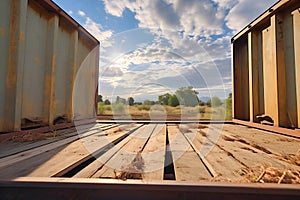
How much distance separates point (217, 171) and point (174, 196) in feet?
0.80

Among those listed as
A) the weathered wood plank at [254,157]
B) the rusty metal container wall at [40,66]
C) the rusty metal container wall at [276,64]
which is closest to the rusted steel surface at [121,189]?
the weathered wood plank at [254,157]

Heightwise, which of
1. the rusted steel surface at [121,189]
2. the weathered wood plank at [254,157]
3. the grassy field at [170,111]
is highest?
the grassy field at [170,111]

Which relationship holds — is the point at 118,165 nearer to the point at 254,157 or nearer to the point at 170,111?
the point at 254,157

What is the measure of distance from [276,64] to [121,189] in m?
1.88

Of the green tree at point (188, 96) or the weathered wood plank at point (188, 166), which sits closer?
the weathered wood plank at point (188, 166)

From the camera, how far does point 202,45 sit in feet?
8.80

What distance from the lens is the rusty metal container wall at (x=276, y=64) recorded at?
1.62 m

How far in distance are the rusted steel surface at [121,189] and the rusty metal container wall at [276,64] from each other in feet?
4.66

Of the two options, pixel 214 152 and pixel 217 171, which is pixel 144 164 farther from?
pixel 214 152

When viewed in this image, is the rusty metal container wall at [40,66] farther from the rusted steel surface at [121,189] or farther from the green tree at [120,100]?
the rusted steel surface at [121,189]

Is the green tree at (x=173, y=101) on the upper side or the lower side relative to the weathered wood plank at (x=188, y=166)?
upper

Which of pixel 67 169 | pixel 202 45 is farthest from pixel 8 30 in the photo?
pixel 202 45

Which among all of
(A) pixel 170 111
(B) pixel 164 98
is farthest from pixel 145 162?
(A) pixel 170 111

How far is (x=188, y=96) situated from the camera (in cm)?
351
